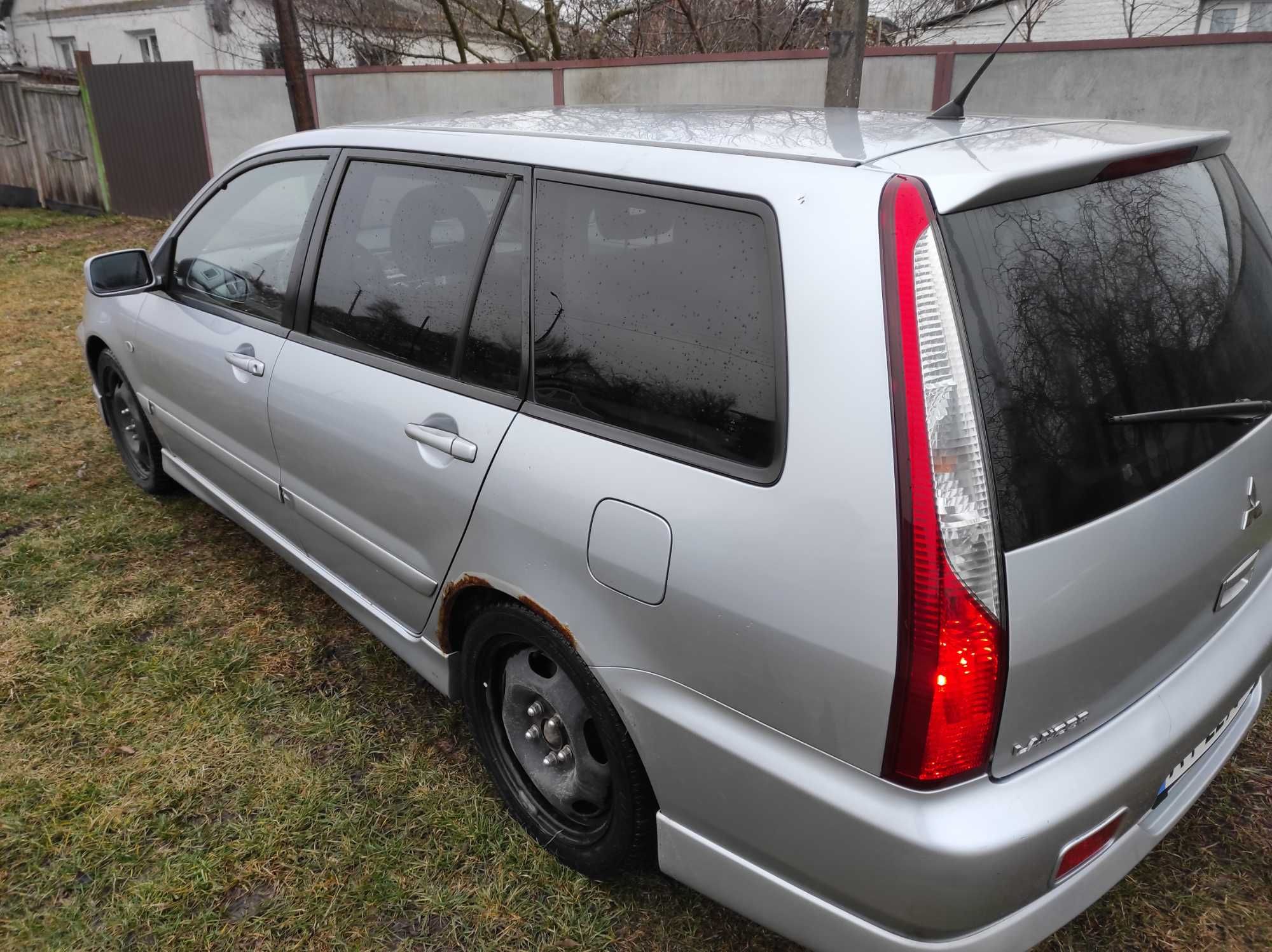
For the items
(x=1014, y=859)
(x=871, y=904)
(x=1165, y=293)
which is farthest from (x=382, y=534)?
(x=1165, y=293)

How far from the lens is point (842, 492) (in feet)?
4.72

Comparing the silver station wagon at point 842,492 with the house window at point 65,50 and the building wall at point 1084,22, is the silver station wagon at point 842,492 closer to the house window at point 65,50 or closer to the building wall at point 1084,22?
the building wall at point 1084,22

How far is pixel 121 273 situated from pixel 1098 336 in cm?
348

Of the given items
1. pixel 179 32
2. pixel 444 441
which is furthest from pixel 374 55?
pixel 444 441

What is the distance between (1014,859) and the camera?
1.45 metres

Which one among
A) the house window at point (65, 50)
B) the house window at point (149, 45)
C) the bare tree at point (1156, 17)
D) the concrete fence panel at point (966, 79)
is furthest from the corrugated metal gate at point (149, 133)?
the bare tree at point (1156, 17)

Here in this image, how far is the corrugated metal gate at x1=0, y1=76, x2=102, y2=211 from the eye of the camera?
13.3m

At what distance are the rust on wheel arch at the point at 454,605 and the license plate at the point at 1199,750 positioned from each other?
3.86 feet

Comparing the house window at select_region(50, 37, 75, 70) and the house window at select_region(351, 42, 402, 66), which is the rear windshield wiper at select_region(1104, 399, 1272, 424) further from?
the house window at select_region(50, 37, 75, 70)

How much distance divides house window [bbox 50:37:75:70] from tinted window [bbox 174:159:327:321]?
23623 millimetres

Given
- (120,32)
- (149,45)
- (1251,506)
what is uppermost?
(120,32)

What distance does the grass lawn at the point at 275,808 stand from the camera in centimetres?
211

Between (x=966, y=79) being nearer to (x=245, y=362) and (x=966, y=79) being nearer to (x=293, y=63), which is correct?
(x=245, y=362)

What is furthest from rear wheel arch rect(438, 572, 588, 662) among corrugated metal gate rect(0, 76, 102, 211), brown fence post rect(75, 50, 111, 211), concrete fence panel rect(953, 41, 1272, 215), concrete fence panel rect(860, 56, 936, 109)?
corrugated metal gate rect(0, 76, 102, 211)
